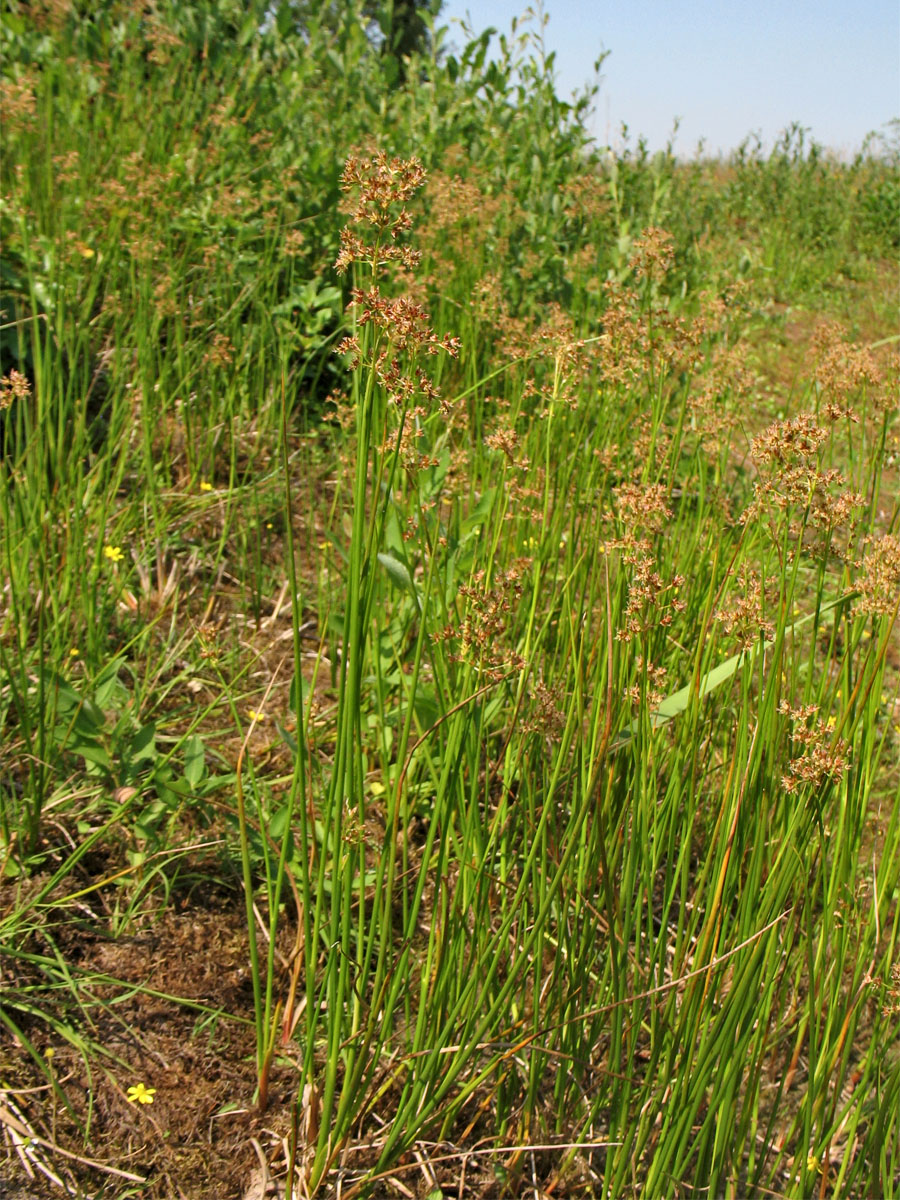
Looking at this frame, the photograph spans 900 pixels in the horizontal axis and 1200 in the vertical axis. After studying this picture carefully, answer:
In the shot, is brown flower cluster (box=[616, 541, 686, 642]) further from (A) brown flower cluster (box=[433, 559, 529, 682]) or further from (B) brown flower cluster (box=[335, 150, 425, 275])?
(B) brown flower cluster (box=[335, 150, 425, 275])

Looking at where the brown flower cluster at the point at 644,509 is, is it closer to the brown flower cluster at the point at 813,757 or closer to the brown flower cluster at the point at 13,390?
the brown flower cluster at the point at 813,757

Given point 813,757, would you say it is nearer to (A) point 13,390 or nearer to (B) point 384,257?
(B) point 384,257

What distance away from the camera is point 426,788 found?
184 cm

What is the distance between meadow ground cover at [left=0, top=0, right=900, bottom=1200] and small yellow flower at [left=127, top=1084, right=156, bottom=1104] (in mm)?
27

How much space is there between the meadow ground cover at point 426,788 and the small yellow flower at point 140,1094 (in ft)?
0.09

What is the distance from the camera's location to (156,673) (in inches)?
82.4

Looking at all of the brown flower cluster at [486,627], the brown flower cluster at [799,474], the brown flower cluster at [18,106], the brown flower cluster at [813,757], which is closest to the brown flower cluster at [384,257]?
the brown flower cluster at [486,627]

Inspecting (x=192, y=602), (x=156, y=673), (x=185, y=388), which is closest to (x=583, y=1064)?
(x=156, y=673)

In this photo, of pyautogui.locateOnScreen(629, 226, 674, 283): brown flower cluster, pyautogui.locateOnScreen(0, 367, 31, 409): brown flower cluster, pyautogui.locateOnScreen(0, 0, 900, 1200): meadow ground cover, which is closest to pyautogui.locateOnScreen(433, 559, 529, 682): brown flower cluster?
pyautogui.locateOnScreen(0, 0, 900, 1200): meadow ground cover

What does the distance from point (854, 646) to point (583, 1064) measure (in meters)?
0.72

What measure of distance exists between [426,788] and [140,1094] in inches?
27.3

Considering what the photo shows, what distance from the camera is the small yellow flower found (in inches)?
55.7

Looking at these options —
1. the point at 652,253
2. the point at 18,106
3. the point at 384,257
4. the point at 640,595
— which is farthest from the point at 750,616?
the point at 18,106

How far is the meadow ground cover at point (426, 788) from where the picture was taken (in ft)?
4.07
